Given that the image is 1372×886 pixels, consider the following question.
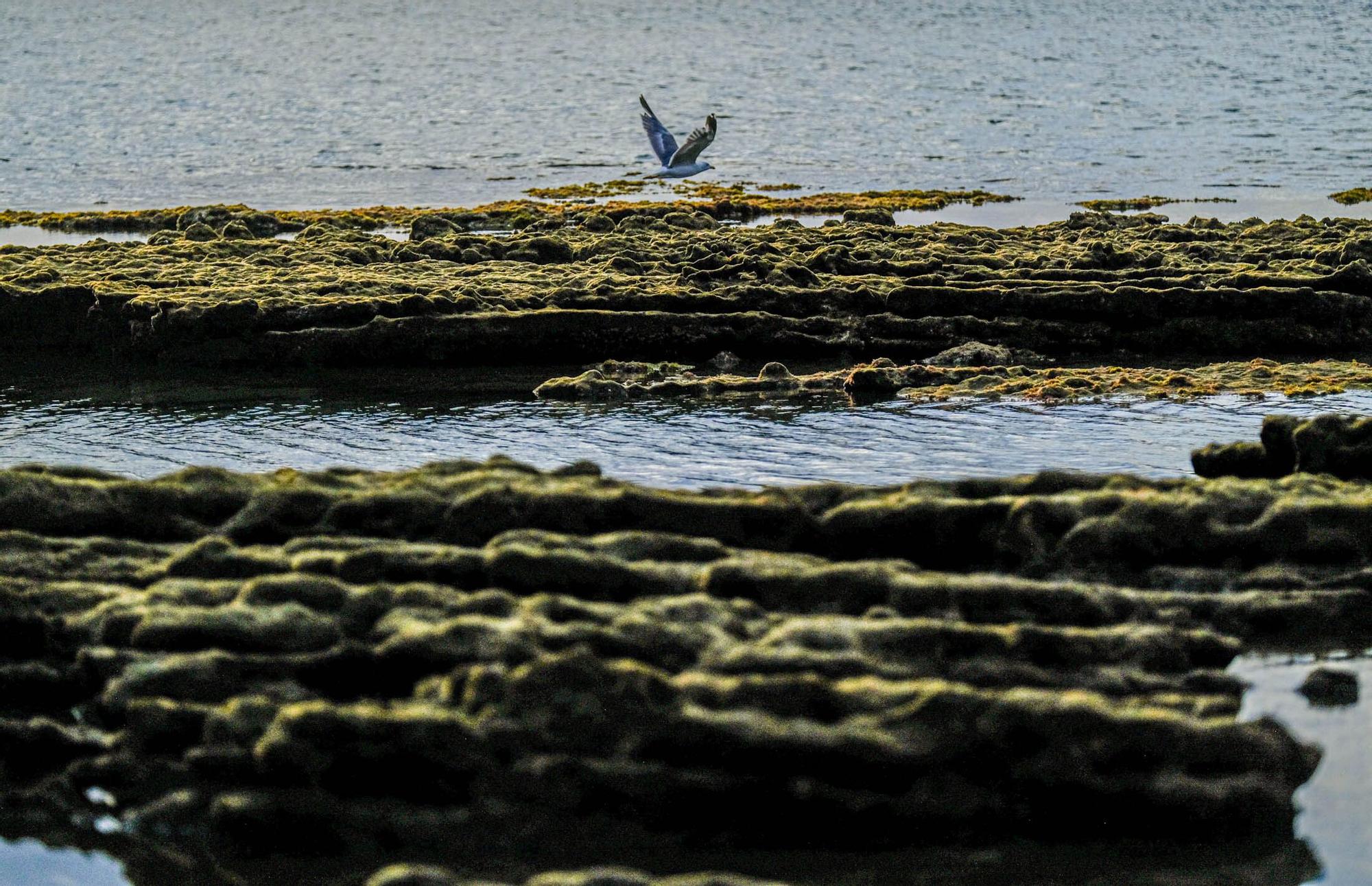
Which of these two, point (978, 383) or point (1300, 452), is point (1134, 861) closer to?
point (1300, 452)

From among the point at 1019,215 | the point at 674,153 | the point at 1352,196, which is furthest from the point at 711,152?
the point at 674,153

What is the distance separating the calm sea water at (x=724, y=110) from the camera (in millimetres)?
68375

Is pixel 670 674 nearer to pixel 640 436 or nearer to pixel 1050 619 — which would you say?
pixel 1050 619

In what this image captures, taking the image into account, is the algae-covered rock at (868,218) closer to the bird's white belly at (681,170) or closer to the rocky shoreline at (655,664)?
the bird's white belly at (681,170)

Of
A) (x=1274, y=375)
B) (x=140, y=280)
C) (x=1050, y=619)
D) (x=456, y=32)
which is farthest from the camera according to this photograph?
(x=456, y=32)

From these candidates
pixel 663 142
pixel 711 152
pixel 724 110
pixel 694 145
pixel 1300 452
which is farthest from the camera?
pixel 724 110

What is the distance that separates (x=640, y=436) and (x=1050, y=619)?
13731 millimetres

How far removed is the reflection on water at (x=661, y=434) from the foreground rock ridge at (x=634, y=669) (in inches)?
335

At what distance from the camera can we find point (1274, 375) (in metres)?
28.8

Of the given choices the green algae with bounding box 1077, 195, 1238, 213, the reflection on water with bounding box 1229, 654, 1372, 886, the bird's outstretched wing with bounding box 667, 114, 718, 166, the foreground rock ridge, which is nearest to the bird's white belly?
the bird's outstretched wing with bounding box 667, 114, 718, 166

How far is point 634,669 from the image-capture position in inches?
454

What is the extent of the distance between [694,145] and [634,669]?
29377 millimetres

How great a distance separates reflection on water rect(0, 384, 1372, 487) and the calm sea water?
34.7m

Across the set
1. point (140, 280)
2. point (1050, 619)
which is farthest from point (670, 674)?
point (140, 280)
